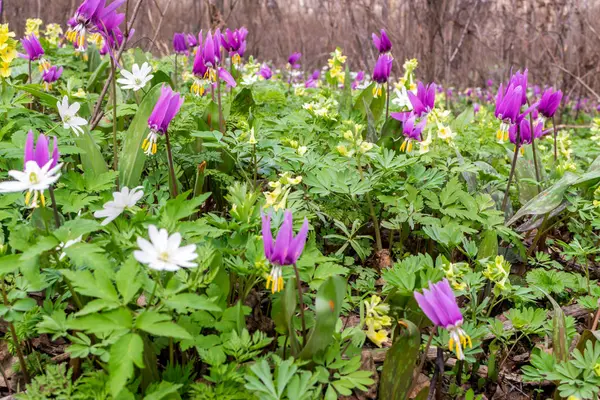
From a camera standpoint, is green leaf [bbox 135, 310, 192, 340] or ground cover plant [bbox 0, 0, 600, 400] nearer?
green leaf [bbox 135, 310, 192, 340]

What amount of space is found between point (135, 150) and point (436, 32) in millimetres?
4300

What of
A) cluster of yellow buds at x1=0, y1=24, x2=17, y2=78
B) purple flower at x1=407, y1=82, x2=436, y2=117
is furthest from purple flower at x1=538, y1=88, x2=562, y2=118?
cluster of yellow buds at x1=0, y1=24, x2=17, y2=78

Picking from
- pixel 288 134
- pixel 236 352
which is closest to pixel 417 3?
pixel 288 134

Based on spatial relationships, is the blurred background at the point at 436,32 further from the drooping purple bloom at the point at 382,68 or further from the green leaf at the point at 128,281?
the green leaf at the point at 128,281

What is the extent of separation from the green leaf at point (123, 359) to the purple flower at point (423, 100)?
176 cm

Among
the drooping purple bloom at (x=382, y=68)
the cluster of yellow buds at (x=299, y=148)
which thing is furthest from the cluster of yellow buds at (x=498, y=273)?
the drooping purple bloom at (x=382, y=68)

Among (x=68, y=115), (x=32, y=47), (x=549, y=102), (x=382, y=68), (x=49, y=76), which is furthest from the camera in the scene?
(x=49, y=76)

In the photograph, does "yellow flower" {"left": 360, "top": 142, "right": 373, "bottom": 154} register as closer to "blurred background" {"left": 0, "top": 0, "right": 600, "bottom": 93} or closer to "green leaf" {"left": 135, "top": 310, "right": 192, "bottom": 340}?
"green leaf" {"left": 135, "top": 310, "right": 192, "bottom": 340}

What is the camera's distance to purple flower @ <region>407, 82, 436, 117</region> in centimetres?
246

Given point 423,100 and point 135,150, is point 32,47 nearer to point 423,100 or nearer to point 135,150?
point 135,150

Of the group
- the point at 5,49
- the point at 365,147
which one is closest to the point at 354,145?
the point at 365,147

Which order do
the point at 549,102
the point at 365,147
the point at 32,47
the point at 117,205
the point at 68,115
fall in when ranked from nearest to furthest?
1. the point at 117,205
2. the point at 68,115
3. the point at 365,147
4. the point at 549,102
5. the point at 32,47

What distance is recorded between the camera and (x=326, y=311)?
4.64ft

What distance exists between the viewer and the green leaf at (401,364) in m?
1.52
